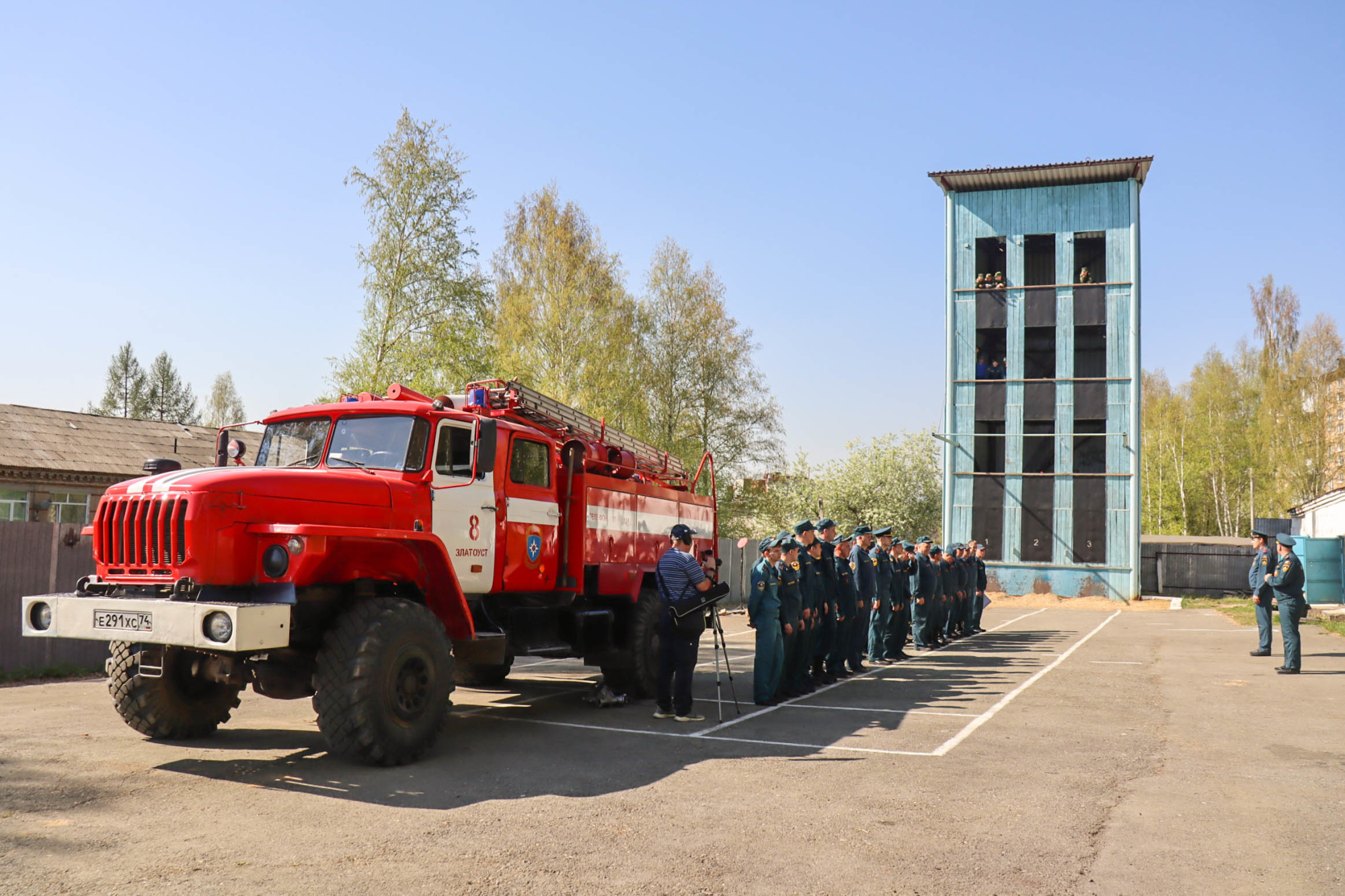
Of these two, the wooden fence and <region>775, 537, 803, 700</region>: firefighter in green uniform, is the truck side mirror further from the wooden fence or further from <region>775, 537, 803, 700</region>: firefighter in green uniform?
the wooden fence

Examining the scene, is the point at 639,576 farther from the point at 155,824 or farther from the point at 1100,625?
the point at 1100,625

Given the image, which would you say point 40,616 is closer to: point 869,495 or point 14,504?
point 14,504

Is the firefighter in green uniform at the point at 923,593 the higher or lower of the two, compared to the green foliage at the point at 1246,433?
lower

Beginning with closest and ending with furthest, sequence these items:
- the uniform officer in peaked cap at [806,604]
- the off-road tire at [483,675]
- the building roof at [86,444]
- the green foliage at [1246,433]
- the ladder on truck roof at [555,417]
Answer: the ladder on truck roof at [555,417] → the off-road tire at [483,675] → the uniform officer in peaked cap at [806,604] → the building roof at [86,444] → the green foliage at [1246,433]

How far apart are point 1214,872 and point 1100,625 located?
810 inches

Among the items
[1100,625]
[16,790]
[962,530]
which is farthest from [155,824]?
[962,530]

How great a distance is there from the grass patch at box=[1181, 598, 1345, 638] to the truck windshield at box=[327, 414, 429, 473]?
12553 millimetres

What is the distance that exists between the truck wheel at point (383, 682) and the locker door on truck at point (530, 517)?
1729 millimetres

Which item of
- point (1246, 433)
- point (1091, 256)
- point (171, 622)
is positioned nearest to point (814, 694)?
point (171, 622)

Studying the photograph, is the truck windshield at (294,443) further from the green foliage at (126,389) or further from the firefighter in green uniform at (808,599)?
the green foliage at (126,389)

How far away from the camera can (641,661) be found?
34.3 feet

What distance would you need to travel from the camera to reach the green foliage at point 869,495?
4512 cm

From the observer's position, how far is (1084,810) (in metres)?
6.14

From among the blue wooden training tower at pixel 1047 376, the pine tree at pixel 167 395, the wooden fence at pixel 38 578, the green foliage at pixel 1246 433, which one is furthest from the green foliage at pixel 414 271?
the pine tree at pixel 167 395
